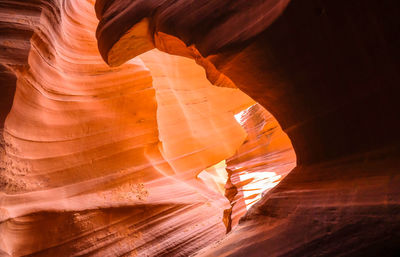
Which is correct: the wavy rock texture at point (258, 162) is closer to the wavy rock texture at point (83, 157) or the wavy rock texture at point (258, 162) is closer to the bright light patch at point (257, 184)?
the bright light patch at point (257, 184)

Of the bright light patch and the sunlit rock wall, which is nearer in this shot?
the sunlit rock wall

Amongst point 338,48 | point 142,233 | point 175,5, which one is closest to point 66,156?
point 142,233

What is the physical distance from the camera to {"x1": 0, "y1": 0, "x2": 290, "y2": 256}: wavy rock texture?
238 cm

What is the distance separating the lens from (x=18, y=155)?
2.46m

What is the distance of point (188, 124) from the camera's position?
15.4ft

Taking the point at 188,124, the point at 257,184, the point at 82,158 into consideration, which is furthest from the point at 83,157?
the point at 257,184

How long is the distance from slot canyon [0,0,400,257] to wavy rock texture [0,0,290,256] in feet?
0.05

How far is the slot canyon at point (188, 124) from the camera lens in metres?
1.18

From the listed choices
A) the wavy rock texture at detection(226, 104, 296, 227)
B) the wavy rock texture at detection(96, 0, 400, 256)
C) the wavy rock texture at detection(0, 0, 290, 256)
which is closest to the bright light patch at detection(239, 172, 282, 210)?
the wavy rock texture at detection(226, 104, 296, 227)

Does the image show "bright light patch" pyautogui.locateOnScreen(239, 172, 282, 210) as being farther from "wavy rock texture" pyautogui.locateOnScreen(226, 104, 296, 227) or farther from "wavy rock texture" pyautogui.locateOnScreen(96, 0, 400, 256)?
"wavy rock texture" pyautogui.locateOnScreen(96, 0, 400, 256)

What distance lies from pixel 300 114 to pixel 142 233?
91.2 inches

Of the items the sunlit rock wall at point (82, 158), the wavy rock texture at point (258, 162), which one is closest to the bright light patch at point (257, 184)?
the wavy rock texture at point (258, 162)

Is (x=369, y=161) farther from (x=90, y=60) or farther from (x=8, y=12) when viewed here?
(x=90, y=60)

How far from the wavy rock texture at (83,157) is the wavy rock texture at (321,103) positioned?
1.69 feet
